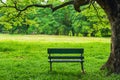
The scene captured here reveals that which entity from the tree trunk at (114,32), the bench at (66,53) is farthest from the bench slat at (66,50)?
the tree trunk at (114,32)

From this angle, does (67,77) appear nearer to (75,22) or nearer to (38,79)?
(38,79)

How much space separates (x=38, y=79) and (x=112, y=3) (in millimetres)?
4289

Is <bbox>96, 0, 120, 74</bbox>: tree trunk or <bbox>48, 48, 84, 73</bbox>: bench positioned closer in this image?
<bbox>96, 0, 120, 74</bbox>: tree trunk

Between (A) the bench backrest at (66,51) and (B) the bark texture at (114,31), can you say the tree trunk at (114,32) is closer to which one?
(B) the bark texture at (114,31)

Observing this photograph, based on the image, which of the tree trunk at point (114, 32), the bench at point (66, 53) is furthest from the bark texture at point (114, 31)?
the bench at point (66, 53)

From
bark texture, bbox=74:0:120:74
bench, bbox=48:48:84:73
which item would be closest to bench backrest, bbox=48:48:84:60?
bench, bbox=48:48:84:73

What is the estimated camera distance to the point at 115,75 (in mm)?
11602

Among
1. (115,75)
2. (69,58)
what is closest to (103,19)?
(69,58)

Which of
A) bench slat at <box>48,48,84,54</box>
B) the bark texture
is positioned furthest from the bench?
the bark texture

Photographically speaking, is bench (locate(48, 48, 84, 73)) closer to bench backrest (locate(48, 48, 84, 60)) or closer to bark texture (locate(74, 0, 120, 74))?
bench backrest (locate(48, 48, 84, 60))

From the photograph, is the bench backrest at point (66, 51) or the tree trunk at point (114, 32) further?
the bench backrest at point (66, 51)

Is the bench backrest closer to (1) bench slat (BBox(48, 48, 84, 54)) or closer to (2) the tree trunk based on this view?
(1) bench slat (BBox(48, 48, 84, 54))

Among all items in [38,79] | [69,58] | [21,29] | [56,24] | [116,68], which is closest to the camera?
[38,79]

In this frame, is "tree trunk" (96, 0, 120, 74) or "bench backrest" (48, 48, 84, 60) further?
"bench backrest" (48, 48, 84, 60)
